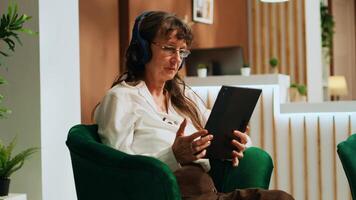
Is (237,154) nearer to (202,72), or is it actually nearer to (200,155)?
(200,155)

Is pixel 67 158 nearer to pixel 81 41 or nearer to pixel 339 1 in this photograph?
pixel 81 41

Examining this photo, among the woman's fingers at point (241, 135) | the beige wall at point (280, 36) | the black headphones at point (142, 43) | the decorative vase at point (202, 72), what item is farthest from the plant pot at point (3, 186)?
the beige wall at point (280, 36)

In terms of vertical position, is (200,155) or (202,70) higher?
(202,70)

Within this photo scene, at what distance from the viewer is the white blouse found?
2.39 m

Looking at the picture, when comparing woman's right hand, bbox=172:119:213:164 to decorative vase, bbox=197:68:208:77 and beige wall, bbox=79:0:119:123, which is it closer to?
beige wall, bbox=79:0:119:123

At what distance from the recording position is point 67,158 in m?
3.40

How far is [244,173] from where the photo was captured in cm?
262

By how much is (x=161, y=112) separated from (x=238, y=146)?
0.36 meters

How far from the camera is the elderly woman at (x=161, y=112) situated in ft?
7.64

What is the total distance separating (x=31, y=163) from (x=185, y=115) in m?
0.92

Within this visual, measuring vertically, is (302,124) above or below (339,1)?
below

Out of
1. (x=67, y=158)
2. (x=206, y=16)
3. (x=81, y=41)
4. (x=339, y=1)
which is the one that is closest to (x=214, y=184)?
(x=67, y=158)

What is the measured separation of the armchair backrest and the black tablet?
1.28 feet

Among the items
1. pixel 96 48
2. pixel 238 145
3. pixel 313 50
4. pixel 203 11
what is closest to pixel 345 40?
pixel 313 50
